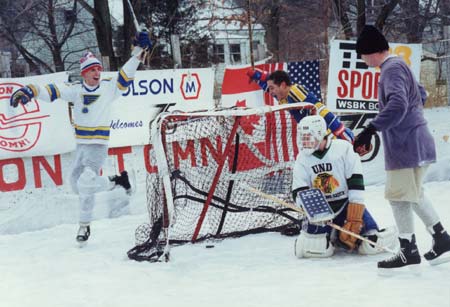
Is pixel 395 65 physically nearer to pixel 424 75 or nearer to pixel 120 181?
pixel 120 181

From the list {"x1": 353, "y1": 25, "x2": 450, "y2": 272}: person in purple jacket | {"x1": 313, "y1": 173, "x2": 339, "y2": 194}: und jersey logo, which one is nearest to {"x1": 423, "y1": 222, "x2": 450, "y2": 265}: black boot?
{"x1": 353, "y1": 25, "x2": 450, "y2": 272}: person in purple jacket

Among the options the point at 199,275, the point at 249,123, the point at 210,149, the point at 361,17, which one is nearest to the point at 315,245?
the point at 199,275

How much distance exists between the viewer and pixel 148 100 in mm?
7238

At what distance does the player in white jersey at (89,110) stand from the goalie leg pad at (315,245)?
6.59ft

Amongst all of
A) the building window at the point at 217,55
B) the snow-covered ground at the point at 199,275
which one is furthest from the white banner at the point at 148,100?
the building window at the point at 217,55

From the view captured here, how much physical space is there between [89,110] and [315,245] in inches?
94.1

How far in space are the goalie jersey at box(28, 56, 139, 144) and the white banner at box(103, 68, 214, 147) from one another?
1.50m

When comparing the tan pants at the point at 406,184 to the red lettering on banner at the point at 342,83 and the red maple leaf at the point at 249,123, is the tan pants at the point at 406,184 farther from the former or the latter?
the red lettering on banner at the point at 342,83

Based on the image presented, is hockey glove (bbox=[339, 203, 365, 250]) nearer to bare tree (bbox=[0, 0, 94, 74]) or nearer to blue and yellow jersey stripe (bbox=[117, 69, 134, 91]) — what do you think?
blue and yellow jersey stripe (bbox=[117, 69, 134, 91])

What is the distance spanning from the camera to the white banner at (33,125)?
6.40 metres

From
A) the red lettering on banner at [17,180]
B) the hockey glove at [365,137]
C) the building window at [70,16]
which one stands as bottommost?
the red lettering on banner at [17,180]

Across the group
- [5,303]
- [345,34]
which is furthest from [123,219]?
[345,34]

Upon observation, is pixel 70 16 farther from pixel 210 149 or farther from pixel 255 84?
pixel 210 149

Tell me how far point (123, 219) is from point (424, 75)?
9.65m
